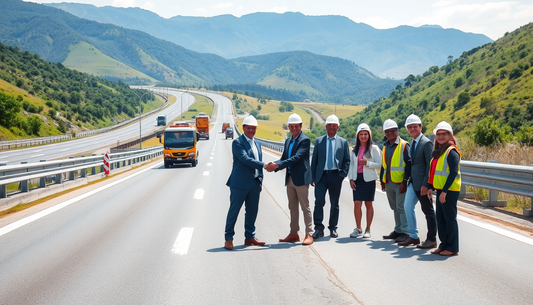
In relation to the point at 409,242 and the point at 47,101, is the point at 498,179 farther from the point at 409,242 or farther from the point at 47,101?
the point at 47,101

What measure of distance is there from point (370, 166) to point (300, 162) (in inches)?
49.1

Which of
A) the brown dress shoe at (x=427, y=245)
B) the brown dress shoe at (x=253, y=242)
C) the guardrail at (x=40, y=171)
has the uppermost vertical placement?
the guardrail at (x=40, y=171)

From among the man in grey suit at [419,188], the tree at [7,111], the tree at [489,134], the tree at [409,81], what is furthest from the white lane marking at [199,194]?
the tree at [409,81]

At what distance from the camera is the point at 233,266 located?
6.11 m

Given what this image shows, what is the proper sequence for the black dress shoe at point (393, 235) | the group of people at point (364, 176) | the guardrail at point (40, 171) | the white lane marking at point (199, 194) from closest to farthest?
1. the group of people at point (364, 176)
2. the black dress shoe at point (393, 235)
3. the guardrail at point (40, 171)
4. the white lane marking at point (199, 194)

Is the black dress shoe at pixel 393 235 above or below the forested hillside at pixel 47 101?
below

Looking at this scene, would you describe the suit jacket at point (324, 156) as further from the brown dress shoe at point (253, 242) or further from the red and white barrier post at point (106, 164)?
the red and white barrier post at point (106, 164)

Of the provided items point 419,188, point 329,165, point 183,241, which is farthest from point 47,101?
point 419,188

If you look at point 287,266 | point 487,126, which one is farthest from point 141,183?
point 487,126

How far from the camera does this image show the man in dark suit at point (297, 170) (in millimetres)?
7301

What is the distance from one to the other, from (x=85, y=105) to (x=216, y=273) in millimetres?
110373

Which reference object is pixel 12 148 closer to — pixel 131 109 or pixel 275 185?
pixel 275 185

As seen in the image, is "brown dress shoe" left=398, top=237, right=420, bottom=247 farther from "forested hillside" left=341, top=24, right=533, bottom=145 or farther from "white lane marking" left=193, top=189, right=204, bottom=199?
"forested hillside" left=341, top=24, right=533, bottom=145

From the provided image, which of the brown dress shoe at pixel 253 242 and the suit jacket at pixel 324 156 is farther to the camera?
the suit jacket at pixel 324 156
